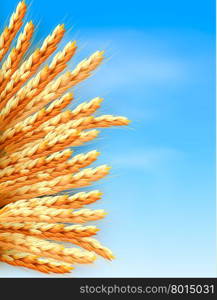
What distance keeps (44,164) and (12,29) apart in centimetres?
36

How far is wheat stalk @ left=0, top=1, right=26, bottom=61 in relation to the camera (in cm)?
115

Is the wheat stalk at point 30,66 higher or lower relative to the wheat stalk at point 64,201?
higher

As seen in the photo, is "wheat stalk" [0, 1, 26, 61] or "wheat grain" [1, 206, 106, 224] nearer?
"wheat grain" [1, 206, 106, 224]

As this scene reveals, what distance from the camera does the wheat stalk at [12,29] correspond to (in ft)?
3.77

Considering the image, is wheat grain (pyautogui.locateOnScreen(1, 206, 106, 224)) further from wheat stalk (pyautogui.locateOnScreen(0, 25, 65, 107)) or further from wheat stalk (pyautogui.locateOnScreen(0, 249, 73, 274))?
wheat stalk (pyautogui.locateOnScreen(0, 25, 65, 107))

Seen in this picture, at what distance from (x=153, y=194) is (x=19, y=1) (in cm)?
66

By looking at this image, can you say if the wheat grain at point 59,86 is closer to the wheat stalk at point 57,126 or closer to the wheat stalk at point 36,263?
the wheat stalk at point 57,126

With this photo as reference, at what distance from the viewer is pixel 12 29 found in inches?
45.7

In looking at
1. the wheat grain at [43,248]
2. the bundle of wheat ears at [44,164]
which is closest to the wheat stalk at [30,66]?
Answer: the bundle of wheat ears at [44,164]

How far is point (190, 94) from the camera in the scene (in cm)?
124

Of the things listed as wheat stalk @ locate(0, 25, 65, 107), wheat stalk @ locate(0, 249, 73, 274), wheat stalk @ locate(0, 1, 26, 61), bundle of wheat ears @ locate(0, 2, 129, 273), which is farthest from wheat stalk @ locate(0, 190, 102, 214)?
wheat stalk @ locate(0, 1, 26, 61)

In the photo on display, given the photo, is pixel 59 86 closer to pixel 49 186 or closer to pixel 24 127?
pixel 24 127

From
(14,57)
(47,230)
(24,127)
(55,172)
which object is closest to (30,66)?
(14,57)
